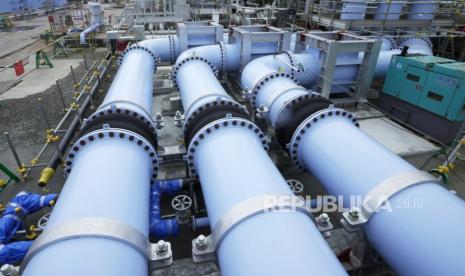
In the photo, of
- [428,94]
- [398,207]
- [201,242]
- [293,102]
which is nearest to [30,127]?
[293,102]

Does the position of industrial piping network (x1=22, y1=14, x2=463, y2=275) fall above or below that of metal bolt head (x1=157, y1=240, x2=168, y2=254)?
above

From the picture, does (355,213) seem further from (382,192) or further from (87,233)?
(87,233)

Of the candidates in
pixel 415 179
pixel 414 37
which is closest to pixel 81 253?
pixel 415 179

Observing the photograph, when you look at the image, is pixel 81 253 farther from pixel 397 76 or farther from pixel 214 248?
pixel 397 76

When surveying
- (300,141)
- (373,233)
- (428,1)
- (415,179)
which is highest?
(428,1)

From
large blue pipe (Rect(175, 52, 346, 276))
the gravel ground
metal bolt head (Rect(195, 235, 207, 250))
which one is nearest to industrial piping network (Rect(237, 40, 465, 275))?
large blue pipe (Rect(175, 52, 346, 276))

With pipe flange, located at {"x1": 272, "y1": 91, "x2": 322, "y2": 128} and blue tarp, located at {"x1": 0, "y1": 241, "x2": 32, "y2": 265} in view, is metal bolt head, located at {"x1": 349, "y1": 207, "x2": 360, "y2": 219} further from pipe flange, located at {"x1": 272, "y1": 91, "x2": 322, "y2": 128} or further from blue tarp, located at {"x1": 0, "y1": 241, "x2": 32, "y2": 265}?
blue tarp, located at {"x1": 0, "y1": 241, "x2": 32, "y2": 265}
